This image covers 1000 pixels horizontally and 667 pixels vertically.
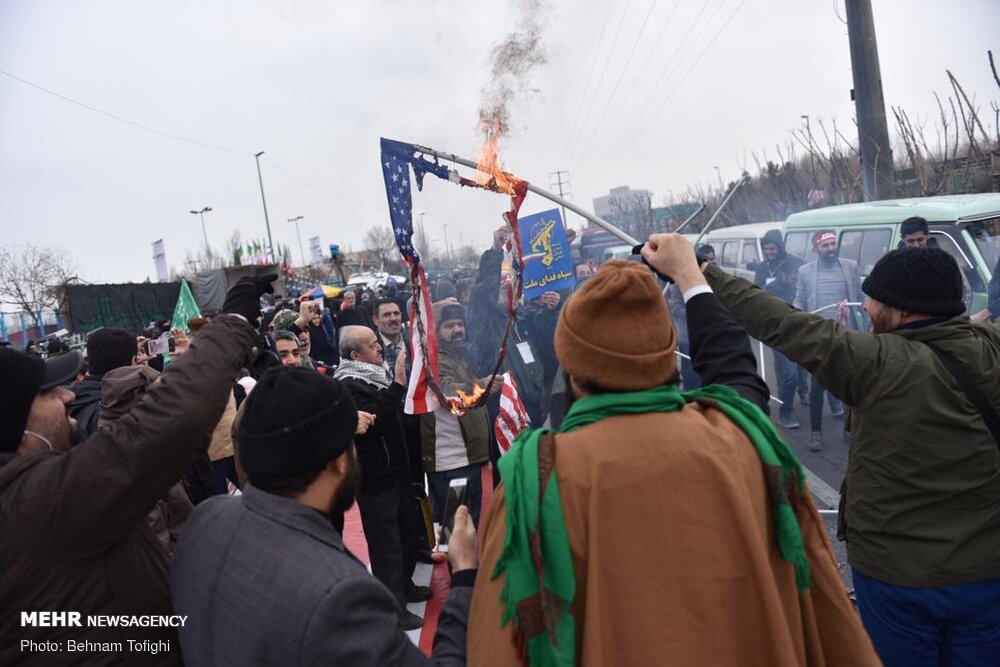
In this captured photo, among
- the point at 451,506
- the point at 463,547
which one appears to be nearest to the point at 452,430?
the point at 451,506

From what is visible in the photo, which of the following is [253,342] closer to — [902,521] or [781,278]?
[902,521]

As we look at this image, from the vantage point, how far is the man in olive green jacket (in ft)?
7.81

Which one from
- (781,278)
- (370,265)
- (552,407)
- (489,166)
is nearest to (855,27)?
(781,278)

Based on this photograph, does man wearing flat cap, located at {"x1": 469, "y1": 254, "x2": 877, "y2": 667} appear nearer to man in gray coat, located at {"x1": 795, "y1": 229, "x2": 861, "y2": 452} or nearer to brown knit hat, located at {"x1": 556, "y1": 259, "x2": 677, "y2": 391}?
brown knit hat, located at {"x1": 556, "y1": 259, "x2": 677, "y2": 391}

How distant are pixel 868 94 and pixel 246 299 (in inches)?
693

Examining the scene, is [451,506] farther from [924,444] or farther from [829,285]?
[829,285]

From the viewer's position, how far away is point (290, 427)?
1.68 meters

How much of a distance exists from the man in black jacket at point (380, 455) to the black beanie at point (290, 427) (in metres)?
2.69

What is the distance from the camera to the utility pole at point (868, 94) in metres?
15.8

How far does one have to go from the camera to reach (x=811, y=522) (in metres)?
1.63

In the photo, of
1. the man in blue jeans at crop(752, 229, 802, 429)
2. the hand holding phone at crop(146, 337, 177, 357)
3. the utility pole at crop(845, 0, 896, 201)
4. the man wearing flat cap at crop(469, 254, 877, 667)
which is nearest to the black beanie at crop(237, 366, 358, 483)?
the man wearing flat cap at crop(469, 254, 877, 667)

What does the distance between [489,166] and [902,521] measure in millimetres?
3324

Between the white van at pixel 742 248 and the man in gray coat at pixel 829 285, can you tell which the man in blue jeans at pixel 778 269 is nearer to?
the man in gray coat at pixel 829 285

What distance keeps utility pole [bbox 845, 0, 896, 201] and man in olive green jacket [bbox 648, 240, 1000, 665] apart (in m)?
15.3
